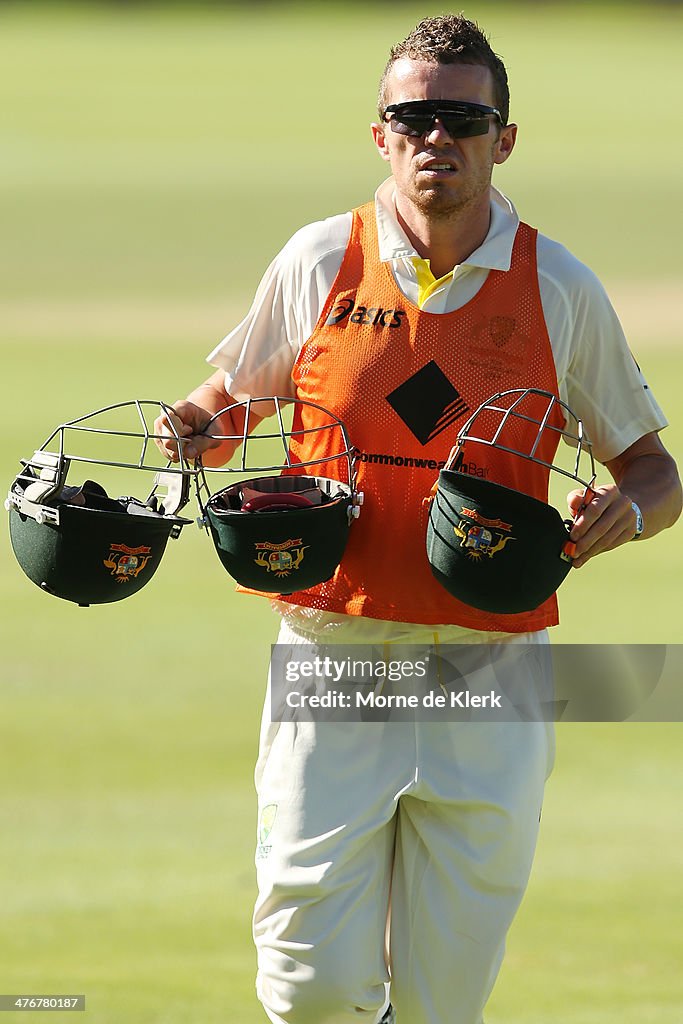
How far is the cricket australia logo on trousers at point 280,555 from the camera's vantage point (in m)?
3.07

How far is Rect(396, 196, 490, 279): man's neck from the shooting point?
324 cm

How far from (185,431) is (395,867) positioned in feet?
3.14

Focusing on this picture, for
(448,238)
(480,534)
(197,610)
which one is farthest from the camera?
(197,610)

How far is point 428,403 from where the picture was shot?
3.18 metres

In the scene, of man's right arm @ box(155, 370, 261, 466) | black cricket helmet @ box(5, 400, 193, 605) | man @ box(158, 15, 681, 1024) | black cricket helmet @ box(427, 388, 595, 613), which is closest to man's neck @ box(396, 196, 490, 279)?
man @ box(158, 15, 681, 1024)

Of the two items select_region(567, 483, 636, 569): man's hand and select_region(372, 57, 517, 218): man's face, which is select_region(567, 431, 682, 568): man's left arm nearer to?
select_region(567, 483, 636, 569): man's hand

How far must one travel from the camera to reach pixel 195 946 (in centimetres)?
456

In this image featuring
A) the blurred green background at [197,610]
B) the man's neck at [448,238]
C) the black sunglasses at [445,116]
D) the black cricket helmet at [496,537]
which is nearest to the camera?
the black cricket helmet at [496,537]

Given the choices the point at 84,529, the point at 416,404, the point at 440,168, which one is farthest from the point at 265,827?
the point at 440,168

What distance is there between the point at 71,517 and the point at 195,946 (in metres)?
1.96

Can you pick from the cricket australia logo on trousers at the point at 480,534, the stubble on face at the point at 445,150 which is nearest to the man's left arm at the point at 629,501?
the cricket australia logo on trousers at the point at 480,534

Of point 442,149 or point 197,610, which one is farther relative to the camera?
point 197,610

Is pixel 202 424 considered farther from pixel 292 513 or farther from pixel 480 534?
pixel 480 534

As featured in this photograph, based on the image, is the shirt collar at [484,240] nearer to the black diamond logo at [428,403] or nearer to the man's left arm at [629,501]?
the black diamond logo at [428,403]
